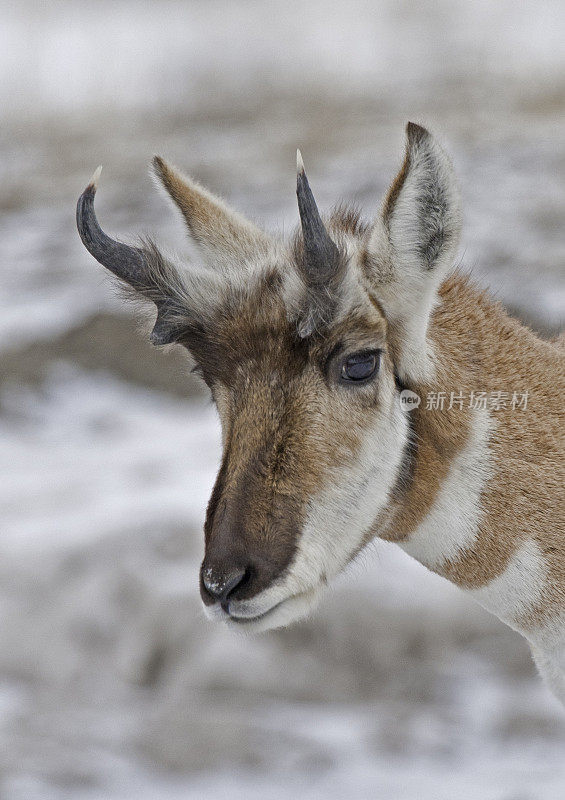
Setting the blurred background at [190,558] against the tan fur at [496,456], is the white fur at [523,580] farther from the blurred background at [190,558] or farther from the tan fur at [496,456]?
the blurred background at [190,558]

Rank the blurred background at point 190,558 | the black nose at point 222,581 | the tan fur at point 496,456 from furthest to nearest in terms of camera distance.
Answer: the blurred background at point 190,558, the tan fur at point 496,456, the black nose at point 222,581

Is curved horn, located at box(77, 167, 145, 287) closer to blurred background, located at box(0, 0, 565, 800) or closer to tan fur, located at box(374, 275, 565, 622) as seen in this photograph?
blurred background, located at box(0, 0, 565, 800)

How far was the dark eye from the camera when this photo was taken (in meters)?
2.90

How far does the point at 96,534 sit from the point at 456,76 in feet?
60.4

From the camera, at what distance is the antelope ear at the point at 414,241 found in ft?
9.12

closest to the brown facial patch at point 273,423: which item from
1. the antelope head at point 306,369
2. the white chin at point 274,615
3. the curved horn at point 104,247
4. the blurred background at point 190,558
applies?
the antelope head at point 306,369

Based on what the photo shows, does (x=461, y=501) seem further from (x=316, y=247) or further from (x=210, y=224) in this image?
(x=210, y=224)

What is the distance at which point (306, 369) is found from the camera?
288 cm

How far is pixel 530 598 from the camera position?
317cm

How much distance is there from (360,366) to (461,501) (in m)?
0.58

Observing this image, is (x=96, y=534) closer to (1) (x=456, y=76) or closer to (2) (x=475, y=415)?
(2) (x=475, y=415)

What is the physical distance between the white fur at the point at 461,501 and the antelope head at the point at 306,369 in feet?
0.66

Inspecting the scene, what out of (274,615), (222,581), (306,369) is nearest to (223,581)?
(222,581)

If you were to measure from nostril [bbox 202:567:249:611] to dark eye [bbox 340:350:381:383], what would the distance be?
651mm
